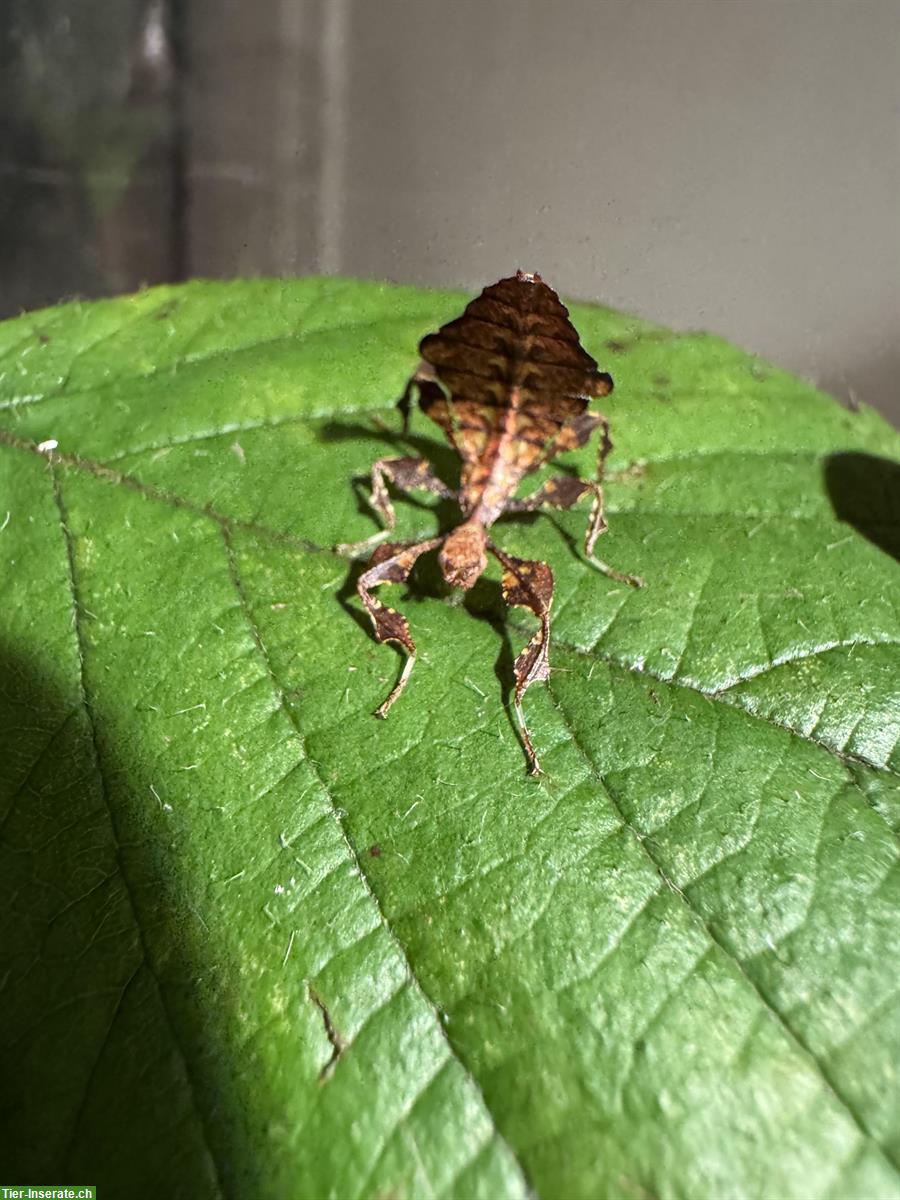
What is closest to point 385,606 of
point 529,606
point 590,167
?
point 529,606

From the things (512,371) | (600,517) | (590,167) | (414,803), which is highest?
(590,167)

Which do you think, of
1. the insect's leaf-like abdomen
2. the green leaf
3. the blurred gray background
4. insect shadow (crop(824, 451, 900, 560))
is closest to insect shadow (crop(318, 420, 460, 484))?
the green leaf

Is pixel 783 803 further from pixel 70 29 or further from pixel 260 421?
pixel 70 29

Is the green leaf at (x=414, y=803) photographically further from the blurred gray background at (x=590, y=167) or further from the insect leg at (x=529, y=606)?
the blurred gray background at (x=590, y=167)

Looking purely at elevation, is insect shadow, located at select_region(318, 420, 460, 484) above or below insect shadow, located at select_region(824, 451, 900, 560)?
below

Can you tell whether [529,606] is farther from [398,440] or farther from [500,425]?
[398,440]

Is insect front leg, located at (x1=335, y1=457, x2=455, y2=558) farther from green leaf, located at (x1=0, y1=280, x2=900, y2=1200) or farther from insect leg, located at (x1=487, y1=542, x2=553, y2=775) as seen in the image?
insect leg, located at (x1=487, y1=542, x2=553, y2=775)

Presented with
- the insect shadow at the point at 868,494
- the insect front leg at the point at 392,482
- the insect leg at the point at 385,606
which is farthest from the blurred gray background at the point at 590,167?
the insect leg at the point at 385,606

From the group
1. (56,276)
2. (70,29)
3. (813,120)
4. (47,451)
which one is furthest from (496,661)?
(70,29)
